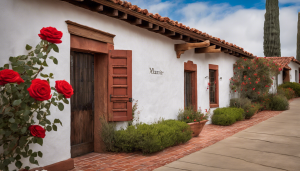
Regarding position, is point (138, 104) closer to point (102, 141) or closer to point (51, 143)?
point (102, 141)

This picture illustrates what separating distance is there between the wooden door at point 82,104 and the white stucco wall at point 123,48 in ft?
1.89

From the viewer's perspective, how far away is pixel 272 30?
2183cm

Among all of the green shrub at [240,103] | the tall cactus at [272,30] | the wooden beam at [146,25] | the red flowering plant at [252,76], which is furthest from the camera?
the tall cactus at [272,30]

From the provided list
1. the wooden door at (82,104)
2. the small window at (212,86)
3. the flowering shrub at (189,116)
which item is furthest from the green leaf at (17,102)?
the small window at (212,86)

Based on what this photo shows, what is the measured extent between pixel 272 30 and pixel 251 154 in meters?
19.5

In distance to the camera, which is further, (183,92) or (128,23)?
(183,92)

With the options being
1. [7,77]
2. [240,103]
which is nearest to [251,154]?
[7,77]

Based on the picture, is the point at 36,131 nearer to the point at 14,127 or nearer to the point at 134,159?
the point at 14,127

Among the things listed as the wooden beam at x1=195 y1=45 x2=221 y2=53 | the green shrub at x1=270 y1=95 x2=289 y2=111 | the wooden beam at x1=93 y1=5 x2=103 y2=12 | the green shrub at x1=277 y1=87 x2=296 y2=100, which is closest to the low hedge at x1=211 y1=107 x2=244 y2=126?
the wooden beam at x1=195 y1=45 x2=221 y2=53

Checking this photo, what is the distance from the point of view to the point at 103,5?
508 cm

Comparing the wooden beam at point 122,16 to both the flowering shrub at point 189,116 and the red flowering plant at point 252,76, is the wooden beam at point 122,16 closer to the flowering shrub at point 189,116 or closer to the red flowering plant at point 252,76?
the flowering shrub at point 189,116

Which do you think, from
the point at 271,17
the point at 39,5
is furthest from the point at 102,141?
the point at 271,17

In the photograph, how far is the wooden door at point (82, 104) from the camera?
5.14 m

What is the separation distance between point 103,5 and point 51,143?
2808 millimetres
